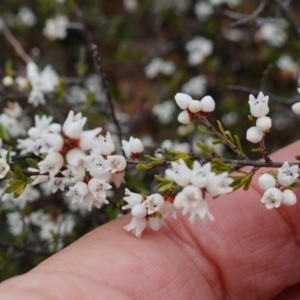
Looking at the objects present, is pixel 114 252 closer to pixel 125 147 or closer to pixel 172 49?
pixel 125 147

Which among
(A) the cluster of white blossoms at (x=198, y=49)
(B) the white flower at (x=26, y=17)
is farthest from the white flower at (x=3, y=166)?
(B) the white flower at (x=26, y=17)

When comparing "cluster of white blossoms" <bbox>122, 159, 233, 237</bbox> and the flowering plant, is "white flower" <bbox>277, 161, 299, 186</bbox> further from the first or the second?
"cluster of white blossoms" <bbox>122, 159, 233, 237</bbox>

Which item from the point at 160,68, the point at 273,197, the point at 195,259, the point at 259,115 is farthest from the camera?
the point at 160,68

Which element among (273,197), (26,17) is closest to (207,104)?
(273,197)

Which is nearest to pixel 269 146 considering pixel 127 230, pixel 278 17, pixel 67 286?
pixel 278 17

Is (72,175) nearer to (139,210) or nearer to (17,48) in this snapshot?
(139,210)

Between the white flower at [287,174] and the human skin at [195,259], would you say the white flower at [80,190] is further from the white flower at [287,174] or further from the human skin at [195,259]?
the white flower at [287,174]
